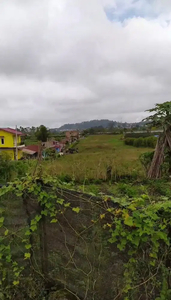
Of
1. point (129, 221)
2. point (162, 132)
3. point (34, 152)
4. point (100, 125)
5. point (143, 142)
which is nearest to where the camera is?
point (129, 221)

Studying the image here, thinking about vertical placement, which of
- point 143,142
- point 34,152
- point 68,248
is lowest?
point 68,248

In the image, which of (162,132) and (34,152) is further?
(34,152)

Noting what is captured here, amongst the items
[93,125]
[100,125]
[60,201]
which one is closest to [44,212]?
[60,201]

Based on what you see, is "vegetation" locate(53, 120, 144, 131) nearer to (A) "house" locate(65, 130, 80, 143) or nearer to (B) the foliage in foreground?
(A) "house" locate(65, 130, 80, 143)

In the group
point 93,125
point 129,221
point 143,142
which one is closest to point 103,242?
point 129,221

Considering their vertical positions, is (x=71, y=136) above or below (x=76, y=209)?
above

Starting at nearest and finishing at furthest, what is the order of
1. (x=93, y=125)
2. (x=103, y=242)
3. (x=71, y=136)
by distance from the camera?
1. (x=103, y=242)
2. (x=71, y=136)
3. (x=93, y=125)

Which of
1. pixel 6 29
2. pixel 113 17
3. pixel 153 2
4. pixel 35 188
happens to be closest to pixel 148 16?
pixel 113 17

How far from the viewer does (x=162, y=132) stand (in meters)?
6.57

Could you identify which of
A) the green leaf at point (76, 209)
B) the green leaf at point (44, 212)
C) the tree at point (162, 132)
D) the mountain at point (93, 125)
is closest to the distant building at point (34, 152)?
the green leaf at point (44, 212)

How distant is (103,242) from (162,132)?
18.1ft

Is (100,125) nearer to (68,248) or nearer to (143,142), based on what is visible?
(143,142)

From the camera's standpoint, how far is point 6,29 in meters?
8.50

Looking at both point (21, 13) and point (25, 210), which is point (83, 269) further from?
point (21, 13)
